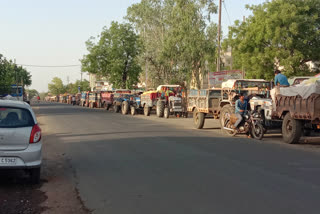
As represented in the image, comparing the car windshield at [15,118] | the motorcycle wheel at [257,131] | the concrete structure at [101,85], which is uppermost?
the concrete structure at [101,85]

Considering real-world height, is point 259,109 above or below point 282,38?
below

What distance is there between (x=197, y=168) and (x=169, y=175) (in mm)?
947

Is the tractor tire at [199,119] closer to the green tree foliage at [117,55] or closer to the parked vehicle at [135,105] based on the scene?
the parked vehicle at [135,105]

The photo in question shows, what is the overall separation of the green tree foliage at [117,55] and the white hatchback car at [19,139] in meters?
43.2

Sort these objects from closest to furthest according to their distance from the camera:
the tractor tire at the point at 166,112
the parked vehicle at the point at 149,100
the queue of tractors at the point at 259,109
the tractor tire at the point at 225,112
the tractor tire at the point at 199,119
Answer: the queue of tractors at the point at 259,109 < the tractor tire at the point at 225,112 < the tractor tire at the point at 199,119 < the tractor tire at the point at 166,112 < the parked vehicle at the point at 149,100

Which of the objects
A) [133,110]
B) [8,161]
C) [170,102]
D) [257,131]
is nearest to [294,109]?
[257,131]

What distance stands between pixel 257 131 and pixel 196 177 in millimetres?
7509

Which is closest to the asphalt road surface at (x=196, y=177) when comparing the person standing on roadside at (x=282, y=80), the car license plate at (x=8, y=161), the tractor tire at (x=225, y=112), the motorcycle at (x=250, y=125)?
the car license plate at (x=8, y=161)

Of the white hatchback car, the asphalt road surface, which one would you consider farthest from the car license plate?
the asphalt road surface

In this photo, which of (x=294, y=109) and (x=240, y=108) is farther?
(x=240, y=108)

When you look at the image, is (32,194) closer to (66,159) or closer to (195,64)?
(66,159)

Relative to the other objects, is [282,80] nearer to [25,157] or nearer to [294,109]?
[294,109]

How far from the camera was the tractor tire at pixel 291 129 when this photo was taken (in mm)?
12875

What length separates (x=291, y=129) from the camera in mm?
13242
